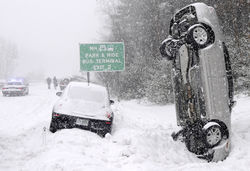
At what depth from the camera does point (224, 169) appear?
160 inches

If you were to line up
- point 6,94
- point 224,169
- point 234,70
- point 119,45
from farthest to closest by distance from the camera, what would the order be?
point 6,94 → point 119,45 → point 234,70 → point 224,169

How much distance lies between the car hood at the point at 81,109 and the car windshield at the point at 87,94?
287mm

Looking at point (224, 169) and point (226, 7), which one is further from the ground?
point (226, 7)

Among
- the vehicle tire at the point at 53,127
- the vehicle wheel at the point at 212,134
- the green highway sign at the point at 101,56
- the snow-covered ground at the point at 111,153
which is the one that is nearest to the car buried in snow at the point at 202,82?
the vehicle wheel at the point at 212,134

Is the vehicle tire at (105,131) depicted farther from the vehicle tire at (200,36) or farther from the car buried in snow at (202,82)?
the vehicle tire at (200,36)

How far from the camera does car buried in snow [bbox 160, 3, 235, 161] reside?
502 cm

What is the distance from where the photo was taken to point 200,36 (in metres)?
5.22

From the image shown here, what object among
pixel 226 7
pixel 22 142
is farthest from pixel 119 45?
pixel 22 142

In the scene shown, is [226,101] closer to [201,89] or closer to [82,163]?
[201,89]

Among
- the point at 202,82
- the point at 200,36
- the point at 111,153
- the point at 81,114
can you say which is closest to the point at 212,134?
the point at 202,82

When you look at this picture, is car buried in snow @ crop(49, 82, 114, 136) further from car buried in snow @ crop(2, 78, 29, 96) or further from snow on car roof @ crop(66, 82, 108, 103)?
car buried in snow @ crop(2, 78, 29, 96)

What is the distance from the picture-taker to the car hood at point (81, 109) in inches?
289

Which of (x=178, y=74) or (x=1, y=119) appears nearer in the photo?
(x=178, y=74)

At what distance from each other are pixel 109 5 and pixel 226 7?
18.4 m
